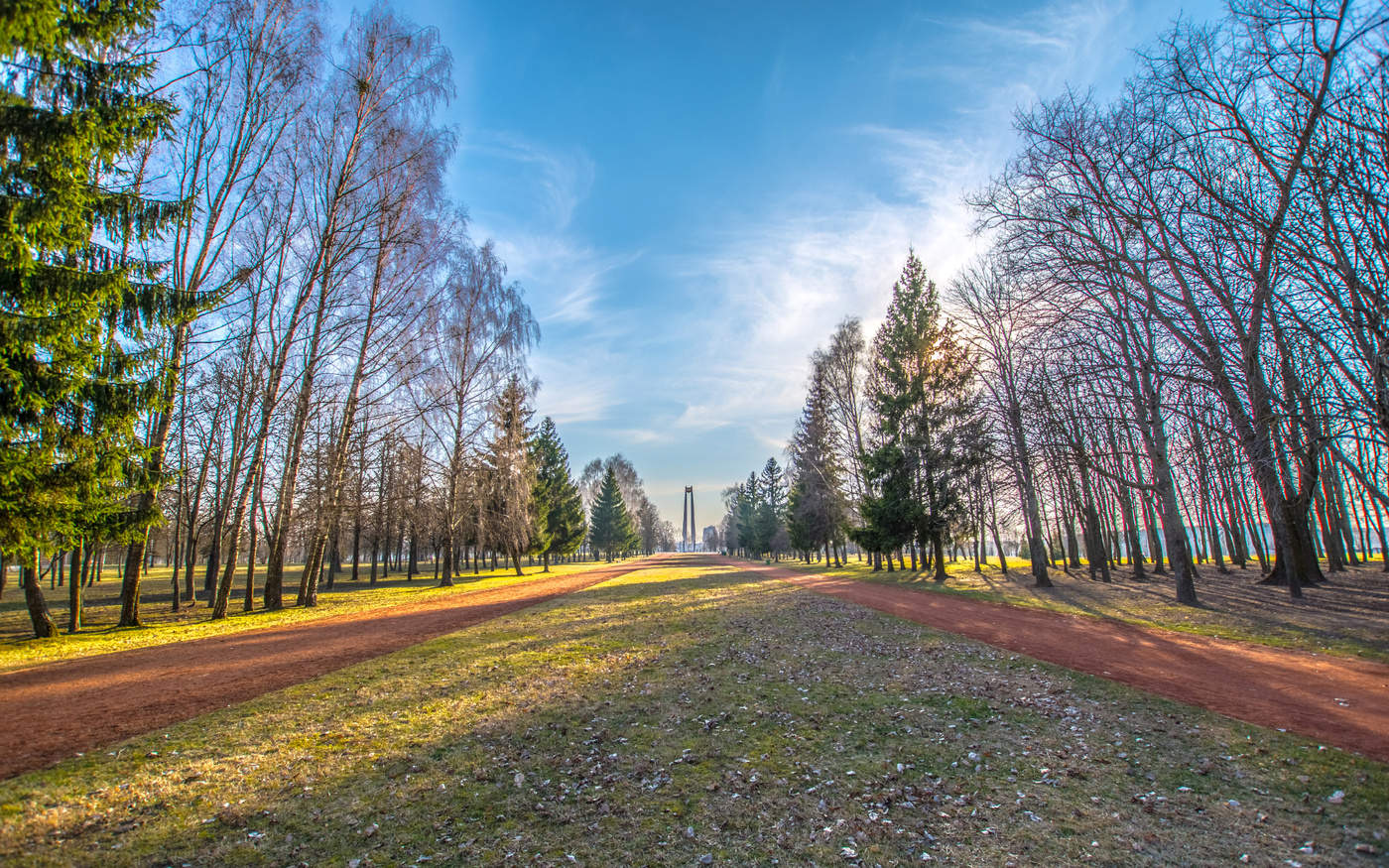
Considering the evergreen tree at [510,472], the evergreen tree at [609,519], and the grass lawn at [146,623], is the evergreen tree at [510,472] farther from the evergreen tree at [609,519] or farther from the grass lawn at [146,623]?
the evergreen tree at [609,519]

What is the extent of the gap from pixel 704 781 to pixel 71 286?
11424 mm

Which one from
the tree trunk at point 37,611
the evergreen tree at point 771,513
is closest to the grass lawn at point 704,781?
the tree trunk at point 37,611

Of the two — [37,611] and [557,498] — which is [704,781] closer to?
[37,611]

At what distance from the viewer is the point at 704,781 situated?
5195 millimetres

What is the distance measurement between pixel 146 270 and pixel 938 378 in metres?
29.6

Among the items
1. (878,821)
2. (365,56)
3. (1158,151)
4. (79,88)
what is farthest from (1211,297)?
(365,56)

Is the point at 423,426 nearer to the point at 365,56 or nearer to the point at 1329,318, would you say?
the point at 365,56

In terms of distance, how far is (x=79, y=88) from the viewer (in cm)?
884

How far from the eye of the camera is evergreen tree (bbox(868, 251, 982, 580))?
27453mm

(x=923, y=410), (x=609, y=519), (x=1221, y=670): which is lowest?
(x=1221, y=670)

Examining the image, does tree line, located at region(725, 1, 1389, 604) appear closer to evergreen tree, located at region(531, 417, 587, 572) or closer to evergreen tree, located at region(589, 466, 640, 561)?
evergreen tree, located at region(531, 417, 587, 572)

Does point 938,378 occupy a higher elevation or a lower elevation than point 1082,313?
higher

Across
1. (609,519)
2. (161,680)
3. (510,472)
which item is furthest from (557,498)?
(161,680)

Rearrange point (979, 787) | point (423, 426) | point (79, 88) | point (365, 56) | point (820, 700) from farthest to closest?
point (423, 426)
point (365, 56)
point (79, 88)
point (820, 700)
point (979, 787)
